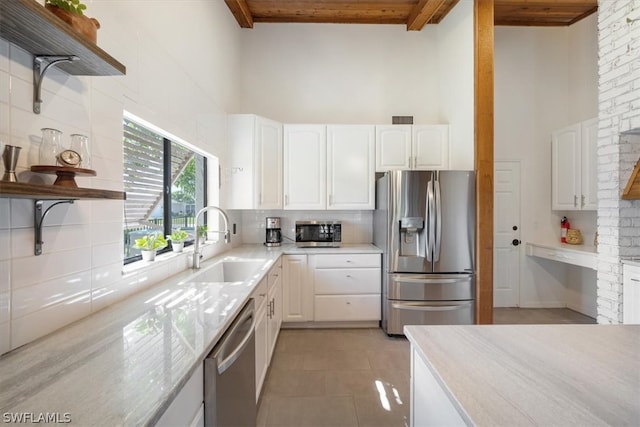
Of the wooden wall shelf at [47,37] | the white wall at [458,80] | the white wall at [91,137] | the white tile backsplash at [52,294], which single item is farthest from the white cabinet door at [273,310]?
the white wall at [458,80]

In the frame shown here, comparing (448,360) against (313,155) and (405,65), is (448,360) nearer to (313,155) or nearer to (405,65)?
(313,155)

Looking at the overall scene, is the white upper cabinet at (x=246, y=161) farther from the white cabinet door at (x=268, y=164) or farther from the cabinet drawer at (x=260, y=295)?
the cabinet drawer at (x=260, y=295)

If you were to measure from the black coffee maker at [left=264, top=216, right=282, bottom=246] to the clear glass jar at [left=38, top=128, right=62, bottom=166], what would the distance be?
262 centimetres

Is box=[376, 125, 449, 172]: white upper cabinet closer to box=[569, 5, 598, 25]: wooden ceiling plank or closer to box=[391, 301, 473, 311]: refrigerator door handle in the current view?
box=[391, 301, 473, 311]: refrigerator door handle

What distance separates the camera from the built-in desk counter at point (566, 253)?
315 centimetres

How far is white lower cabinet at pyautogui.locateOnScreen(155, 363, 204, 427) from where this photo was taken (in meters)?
0.76

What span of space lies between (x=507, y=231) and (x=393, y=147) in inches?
78.8

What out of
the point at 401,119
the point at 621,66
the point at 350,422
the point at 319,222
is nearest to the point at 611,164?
the point at 621,66

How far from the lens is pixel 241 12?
330cm

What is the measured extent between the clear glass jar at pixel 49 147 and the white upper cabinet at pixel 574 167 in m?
4.64

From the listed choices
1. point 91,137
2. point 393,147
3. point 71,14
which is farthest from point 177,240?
point 393,147

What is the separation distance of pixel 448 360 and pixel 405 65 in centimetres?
389

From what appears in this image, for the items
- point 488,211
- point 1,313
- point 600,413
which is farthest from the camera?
point 488,211

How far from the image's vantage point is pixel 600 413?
2.04 feet
